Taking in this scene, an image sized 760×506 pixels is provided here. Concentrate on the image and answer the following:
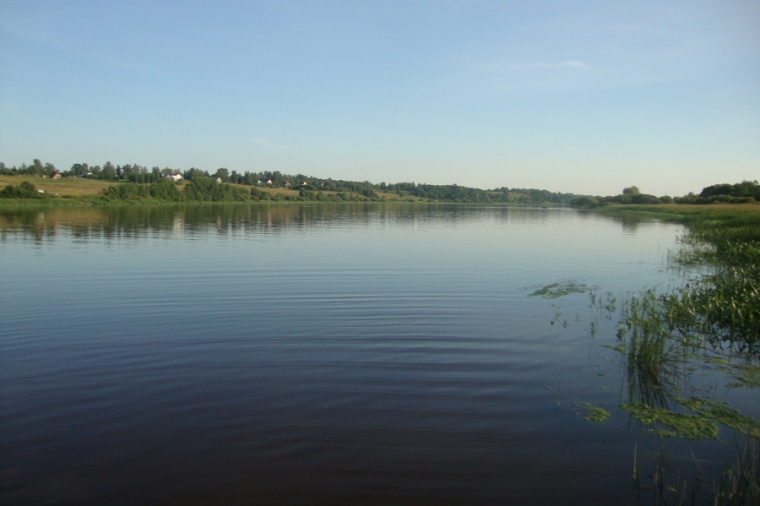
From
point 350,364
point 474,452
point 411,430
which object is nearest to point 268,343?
point 350,364

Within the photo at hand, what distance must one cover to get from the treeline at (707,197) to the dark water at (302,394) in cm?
6914

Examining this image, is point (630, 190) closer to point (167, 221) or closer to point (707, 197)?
point (707, 197)

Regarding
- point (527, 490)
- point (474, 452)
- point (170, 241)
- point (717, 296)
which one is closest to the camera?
point (527, 490)

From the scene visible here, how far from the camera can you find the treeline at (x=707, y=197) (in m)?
72.8

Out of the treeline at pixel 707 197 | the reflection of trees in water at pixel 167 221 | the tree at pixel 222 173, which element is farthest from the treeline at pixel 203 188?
the treeline at pixel 707 197

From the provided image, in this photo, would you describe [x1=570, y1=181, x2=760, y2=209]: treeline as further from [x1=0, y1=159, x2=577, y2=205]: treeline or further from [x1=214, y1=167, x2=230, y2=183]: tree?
[x1=214, y1=167, x2=230, y2=183]: tree

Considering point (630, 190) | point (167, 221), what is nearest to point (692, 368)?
point (167, 221)

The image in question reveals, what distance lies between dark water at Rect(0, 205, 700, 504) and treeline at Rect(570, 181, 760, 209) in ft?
227

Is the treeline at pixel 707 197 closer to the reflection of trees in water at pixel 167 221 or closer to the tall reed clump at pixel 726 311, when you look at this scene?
the reflection of trees in water at pixel 167 221

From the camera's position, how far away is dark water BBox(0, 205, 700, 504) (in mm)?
5246

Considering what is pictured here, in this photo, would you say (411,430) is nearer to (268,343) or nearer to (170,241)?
(268,343)

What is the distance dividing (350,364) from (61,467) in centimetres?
422

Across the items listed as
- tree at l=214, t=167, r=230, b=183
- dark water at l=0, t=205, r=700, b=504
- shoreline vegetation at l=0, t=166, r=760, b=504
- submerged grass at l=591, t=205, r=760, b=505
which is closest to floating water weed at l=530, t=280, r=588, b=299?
shoreline vegetation at l=0, t=166, r=760, b=504

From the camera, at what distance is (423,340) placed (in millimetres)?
10109
